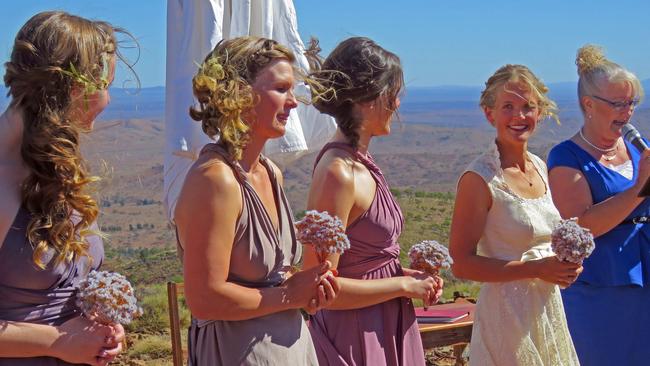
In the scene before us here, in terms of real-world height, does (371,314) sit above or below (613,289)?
below

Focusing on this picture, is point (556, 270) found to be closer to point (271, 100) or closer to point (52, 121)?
point (271, 100)

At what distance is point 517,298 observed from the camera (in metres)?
4.68

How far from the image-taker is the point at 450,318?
5941mm

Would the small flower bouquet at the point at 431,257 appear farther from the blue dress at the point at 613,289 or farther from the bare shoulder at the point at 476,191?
the blue dress at the point at 613,289

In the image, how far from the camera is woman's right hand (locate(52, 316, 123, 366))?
2924 mm

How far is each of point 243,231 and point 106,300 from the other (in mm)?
557

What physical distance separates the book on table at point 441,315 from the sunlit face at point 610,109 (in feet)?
4.63

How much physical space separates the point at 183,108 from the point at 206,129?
5.37 feet

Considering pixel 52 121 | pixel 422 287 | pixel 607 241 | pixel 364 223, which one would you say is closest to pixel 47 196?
pixel 52 121

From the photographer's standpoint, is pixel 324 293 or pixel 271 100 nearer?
pixel 324 293

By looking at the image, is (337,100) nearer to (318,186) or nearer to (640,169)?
(318,186)

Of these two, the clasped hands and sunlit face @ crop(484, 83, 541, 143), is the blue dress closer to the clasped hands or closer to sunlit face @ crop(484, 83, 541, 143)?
sunlit face @ crop(484, 83, 541, 143)

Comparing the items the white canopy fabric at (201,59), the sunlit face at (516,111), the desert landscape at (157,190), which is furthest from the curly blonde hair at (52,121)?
the sunlit face at (516,111)

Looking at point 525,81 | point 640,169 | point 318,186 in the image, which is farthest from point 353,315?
point 640,169
